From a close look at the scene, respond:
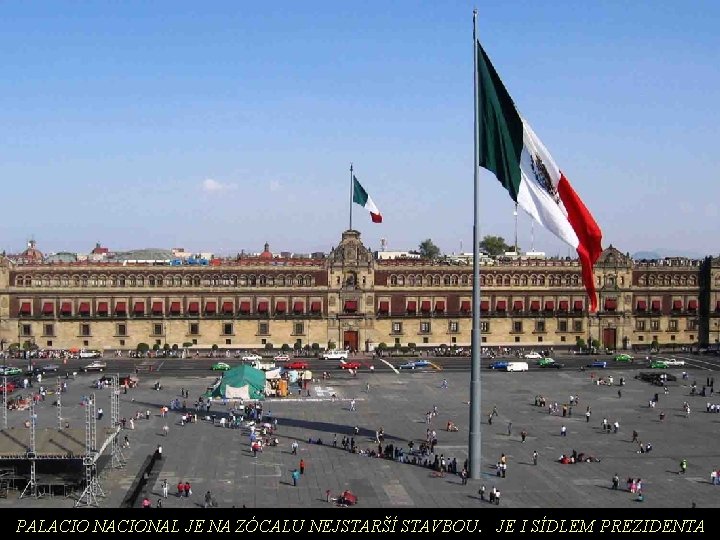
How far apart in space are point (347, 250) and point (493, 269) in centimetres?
1821

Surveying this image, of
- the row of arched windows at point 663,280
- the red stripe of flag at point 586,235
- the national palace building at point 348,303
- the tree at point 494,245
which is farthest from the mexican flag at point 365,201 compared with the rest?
the tree at point 494,245

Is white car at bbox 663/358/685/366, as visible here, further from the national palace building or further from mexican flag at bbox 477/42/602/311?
mexican flag at bbox 477/42/602/311

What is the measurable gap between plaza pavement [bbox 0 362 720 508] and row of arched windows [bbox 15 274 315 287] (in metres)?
23.6

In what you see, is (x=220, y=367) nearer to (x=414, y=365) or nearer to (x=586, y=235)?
(x=414, y=365)

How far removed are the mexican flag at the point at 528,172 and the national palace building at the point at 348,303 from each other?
70.3 m

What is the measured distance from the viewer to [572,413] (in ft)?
236

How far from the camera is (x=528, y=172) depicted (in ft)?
131

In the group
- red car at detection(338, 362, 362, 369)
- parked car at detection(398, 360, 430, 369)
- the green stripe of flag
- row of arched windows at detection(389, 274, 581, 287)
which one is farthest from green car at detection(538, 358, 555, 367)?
the green stripe of flag

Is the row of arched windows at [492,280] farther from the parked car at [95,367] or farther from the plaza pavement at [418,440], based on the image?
the parked car at [95,367]

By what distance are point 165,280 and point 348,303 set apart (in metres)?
21.7

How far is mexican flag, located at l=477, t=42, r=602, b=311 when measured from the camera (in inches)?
1503

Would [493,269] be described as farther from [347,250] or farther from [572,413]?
[572,413]
